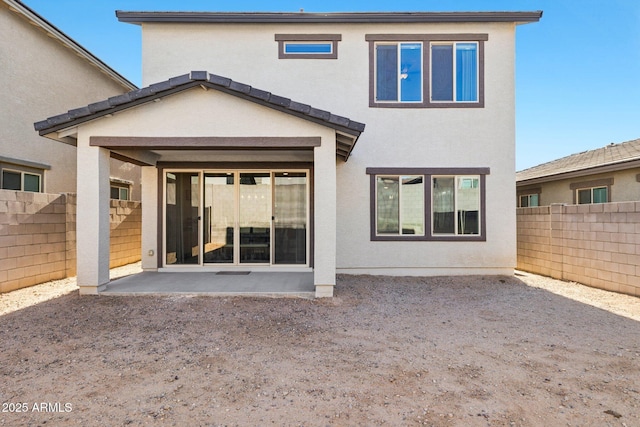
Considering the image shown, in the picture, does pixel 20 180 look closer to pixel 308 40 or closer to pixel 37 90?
pixel 37 90

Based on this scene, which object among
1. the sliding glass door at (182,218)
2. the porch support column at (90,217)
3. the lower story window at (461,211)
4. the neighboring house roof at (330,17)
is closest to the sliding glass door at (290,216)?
the sliding glass door at (182,218)

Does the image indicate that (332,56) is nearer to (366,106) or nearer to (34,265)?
(366,106)

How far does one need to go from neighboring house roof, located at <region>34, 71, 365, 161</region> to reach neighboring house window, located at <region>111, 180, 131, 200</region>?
6.60 m

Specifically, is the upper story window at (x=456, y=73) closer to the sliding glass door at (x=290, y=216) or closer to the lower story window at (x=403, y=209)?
Result: the lower story window at (x=403, y=209)

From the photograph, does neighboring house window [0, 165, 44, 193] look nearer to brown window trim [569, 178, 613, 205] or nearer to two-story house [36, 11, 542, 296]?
two-story house [36, 11, 542, 296]

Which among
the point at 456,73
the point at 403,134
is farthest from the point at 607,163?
the point at 403,134

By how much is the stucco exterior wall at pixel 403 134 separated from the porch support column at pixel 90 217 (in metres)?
3.40

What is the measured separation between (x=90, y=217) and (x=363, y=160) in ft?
20.1

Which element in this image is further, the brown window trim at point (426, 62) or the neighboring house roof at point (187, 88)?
the brown window trim at point (426, 62)

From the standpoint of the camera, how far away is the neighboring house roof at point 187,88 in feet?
19.5

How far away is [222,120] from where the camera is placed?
6.32 metres

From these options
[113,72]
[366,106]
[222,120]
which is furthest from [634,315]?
[113,72]

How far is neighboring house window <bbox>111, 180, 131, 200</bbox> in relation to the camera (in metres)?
12.3

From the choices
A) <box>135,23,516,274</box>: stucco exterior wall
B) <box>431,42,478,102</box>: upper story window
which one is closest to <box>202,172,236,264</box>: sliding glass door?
<box>135,23,516,274</box>: stucco exterior wall
